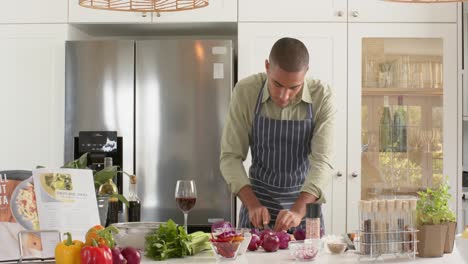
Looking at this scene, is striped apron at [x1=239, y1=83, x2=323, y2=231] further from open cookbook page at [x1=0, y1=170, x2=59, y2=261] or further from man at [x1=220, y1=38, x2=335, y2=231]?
open cookbook page at [x1=0, y1=170, x2=59, y2=261]

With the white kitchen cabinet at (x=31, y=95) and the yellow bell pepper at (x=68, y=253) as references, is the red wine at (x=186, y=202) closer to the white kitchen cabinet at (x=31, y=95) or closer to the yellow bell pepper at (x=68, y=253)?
the yellow bell pepper at (x=68, y=253)

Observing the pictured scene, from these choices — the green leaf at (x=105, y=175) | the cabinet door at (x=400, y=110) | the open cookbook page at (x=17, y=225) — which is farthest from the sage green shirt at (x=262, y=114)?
the cabinet door at (x=400, y=110)

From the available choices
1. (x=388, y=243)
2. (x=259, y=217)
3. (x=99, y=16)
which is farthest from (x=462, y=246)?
(x=99, y=16)

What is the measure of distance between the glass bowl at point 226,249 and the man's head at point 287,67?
777 millimetres

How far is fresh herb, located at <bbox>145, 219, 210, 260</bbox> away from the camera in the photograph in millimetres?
2230

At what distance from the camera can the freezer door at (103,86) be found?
4324 millimetres

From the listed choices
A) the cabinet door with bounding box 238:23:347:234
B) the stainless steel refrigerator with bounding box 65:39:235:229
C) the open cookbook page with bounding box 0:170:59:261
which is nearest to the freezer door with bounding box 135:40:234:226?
the stainless steel refrigerator with bounding box 65:39:235:229

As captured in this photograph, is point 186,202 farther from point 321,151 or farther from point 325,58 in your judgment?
point 325,58

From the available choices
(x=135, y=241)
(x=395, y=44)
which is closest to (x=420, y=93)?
(x=395, y=44)

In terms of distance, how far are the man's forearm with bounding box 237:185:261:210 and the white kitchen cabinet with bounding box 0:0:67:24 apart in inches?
76.3

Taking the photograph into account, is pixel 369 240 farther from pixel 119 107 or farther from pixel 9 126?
pixel 9 126

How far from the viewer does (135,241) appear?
2359 mm

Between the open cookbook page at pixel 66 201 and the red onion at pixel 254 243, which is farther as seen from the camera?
the red onion at pixel 254 243

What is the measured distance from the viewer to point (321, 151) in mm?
3020
